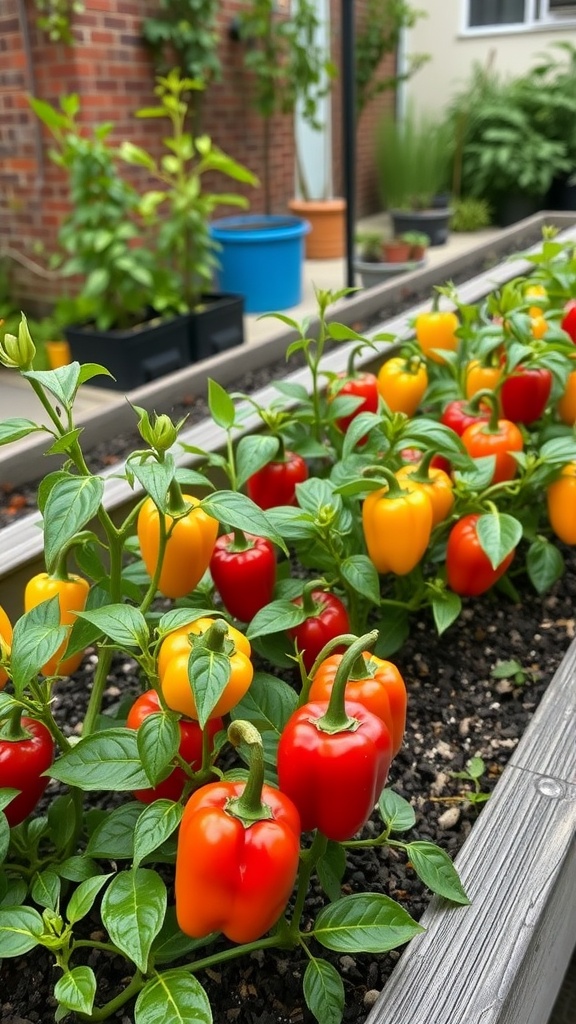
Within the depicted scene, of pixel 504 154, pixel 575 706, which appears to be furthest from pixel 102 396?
pixel 504 154

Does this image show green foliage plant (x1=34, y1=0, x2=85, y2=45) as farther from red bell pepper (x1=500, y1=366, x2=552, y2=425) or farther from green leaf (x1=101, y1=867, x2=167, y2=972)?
green leaf (x1=101, y1=867, x2=167, y2=972)

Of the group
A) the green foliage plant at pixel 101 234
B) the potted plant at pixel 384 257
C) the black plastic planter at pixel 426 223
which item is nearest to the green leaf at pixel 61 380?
the green foliage plant at pixel 101 234

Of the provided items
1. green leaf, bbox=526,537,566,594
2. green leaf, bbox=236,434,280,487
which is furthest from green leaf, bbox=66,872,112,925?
green leaf, bbox=526,537,566,594

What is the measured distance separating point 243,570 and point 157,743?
36 centimetres

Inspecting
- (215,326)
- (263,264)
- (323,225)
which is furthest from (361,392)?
(323,225)

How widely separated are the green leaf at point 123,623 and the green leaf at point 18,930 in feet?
0.79

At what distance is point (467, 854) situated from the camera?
3.11ft

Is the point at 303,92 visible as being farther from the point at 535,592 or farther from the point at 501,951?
the point at 501,951

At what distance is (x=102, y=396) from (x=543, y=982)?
2.64m

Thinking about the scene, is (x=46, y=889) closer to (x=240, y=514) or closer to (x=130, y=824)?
(x=130, y=824)

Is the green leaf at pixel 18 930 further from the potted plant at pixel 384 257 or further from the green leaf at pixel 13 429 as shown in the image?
the potted plant at pixel 384 257

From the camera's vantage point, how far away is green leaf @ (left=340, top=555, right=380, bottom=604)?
106cm

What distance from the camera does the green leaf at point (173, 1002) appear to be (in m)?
0.70

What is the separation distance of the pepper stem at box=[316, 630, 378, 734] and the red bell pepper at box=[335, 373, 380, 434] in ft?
2.70
